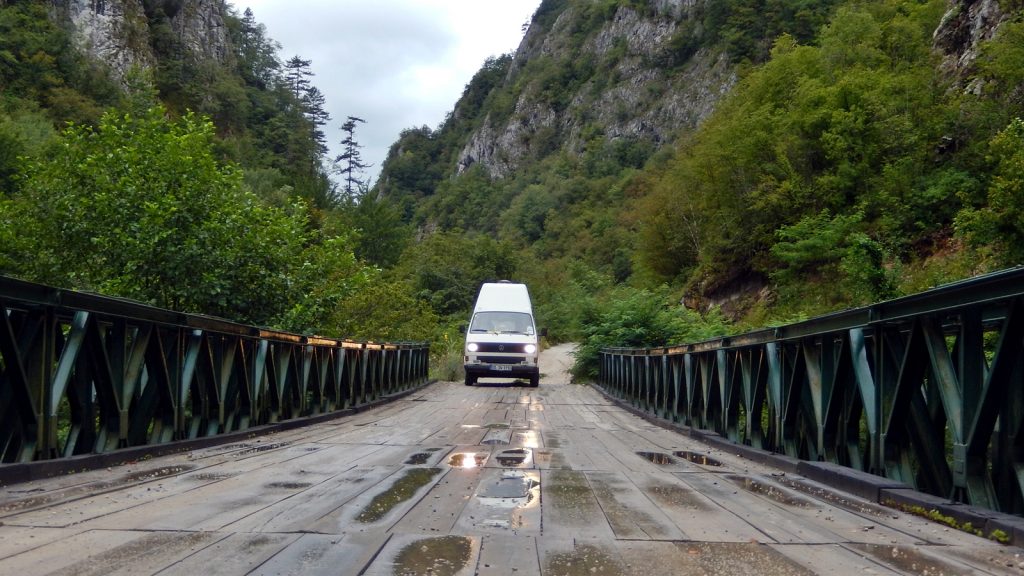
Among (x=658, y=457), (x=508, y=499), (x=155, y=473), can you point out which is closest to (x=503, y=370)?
(x=658, y=457)

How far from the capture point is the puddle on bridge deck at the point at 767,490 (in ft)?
13.5

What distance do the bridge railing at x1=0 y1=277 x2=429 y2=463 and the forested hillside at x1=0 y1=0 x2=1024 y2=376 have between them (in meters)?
4.20

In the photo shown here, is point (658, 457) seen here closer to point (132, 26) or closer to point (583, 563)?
point (583, 563)

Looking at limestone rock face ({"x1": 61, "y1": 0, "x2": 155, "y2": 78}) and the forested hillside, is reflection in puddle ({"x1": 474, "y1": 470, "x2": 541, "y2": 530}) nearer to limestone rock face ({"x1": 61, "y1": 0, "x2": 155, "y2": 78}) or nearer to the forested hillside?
the forested hillside

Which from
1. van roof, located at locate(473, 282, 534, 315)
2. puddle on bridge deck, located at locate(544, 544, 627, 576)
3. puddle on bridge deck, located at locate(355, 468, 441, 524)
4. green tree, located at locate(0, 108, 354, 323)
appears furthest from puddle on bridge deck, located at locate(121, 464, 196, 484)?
van roof, located at locate(473, 282, 534, 315)

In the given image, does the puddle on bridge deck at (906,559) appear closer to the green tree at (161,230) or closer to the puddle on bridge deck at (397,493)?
the puddle on bridge deck at (397,493)

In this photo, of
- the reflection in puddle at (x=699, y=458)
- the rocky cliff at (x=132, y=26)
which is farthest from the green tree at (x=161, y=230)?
the rocky cliff at (x=132, y=26)

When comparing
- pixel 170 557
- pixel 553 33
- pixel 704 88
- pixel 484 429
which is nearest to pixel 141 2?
pixel 704 88

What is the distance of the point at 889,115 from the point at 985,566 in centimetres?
2568

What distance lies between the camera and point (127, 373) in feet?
17.9

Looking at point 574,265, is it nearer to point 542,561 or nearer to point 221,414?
point 221,414

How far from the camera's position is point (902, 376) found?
3949 millimetres

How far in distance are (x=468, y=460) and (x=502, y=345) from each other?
44.4 ft

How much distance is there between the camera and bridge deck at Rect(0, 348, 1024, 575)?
270cm
